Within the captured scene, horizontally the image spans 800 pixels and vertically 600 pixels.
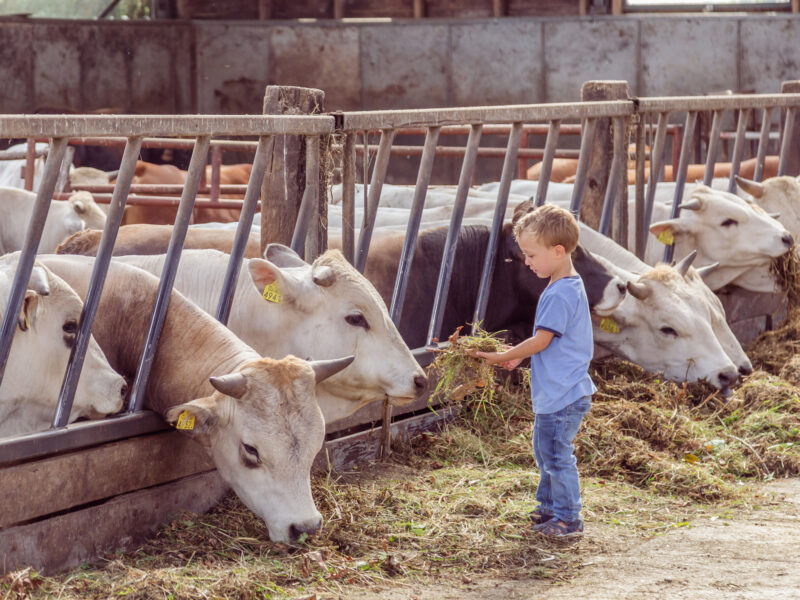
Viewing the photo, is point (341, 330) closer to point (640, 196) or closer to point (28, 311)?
point (28, 311)

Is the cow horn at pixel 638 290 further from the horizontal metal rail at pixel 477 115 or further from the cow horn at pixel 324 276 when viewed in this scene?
the cow horn at pixel 324 276

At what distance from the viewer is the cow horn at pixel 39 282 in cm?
A: 387

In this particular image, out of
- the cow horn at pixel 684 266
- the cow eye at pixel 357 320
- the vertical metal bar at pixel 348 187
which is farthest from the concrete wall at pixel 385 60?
the cow eye at pixel 357 320

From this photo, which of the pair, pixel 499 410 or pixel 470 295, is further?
pixel 470 295

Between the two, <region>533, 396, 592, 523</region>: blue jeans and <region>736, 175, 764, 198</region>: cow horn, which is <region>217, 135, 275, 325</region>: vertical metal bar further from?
<region>736, 175, 764, 198</region>: cow horn

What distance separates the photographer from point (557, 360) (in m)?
4.16

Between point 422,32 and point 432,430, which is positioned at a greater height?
point 422,32

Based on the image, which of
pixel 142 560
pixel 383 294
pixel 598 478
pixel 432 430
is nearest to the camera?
pixel 142 560

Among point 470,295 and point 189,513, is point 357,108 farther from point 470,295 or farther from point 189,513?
point 189,513

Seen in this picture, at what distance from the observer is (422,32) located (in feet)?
55.9

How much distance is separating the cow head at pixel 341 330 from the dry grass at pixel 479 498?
0.21 metres

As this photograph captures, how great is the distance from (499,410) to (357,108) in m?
12.6

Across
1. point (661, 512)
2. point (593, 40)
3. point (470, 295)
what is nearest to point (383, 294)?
point (470, 295)

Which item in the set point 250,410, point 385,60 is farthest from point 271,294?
point 385,60
